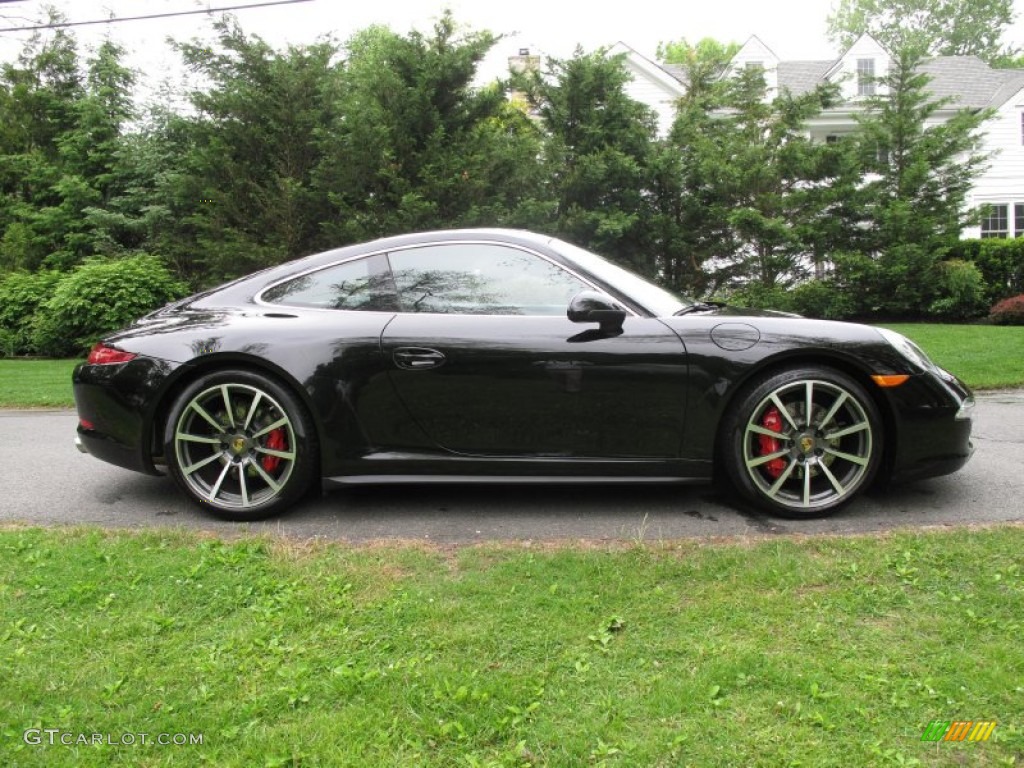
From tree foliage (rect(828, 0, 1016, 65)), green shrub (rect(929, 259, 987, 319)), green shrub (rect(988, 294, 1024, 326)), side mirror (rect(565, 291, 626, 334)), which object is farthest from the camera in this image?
tree foliage (rect(828, 0, 1016, 65))

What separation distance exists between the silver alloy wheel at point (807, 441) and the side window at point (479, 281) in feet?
3.45

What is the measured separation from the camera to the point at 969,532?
2.98 metres

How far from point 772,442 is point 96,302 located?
12633 millimetres

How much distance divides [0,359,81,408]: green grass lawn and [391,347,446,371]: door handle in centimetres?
604

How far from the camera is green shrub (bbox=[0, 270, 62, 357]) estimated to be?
1339 centimetres

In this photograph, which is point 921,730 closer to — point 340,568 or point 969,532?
point 969,532

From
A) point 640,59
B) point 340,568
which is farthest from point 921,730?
point 640,59

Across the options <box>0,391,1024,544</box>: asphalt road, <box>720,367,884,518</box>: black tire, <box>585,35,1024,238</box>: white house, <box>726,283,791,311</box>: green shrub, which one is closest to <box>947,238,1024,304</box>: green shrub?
<box>726,283,791,311</box>: green shrub

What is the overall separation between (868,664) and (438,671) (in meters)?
1.22

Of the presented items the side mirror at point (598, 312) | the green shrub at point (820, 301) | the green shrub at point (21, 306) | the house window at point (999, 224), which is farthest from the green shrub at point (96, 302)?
the house window at point (999, 224)

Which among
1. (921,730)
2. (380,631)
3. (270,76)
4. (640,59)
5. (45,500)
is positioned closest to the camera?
(921,730)

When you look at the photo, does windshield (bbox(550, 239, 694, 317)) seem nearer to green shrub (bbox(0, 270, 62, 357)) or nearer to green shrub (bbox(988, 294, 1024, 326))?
green shrub (bbox(0, 270, 62, 357))

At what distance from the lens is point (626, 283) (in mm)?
3602

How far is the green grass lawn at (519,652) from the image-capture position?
1.77m
